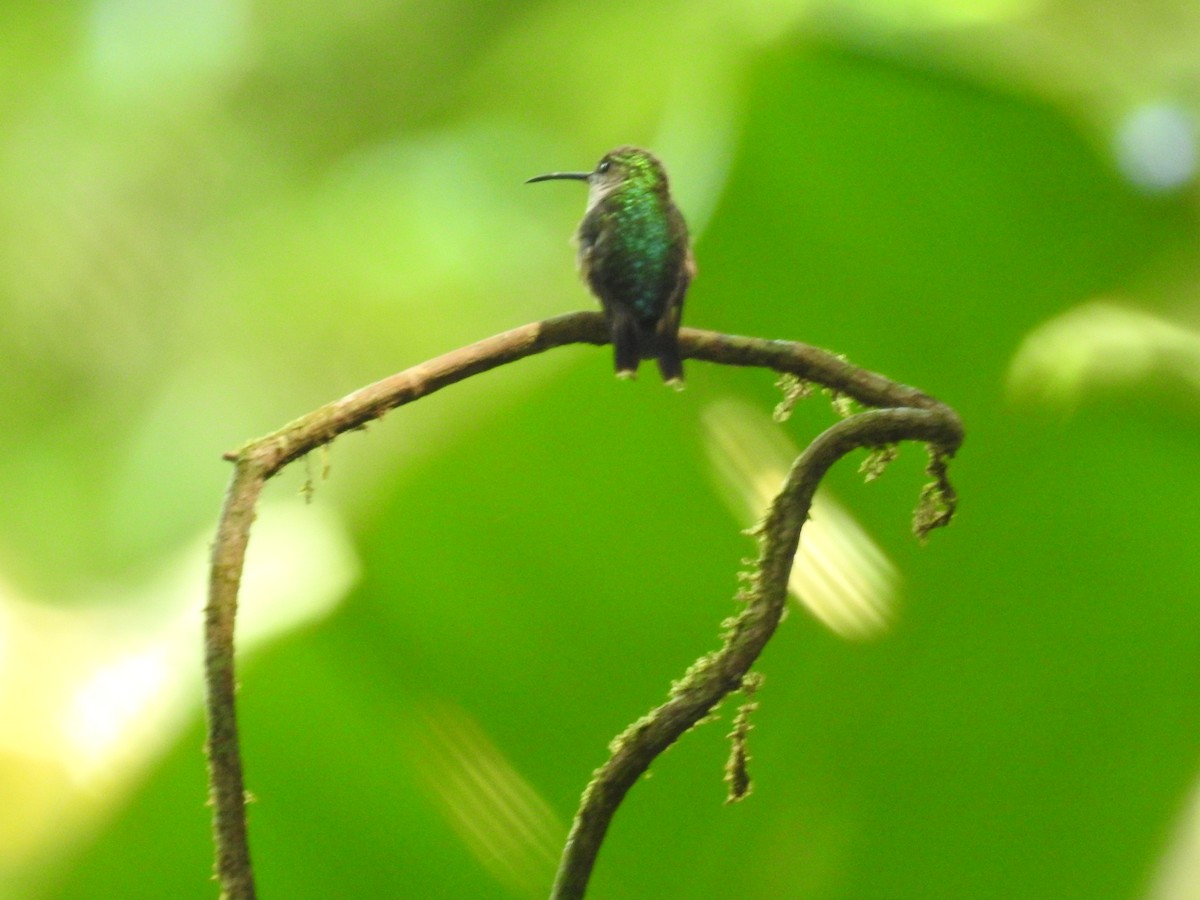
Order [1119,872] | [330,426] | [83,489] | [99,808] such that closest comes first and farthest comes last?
[330,426]
[1119,872]
[99,808]
[83,489]

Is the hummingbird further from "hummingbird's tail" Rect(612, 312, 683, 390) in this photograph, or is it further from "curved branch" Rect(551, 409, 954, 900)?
"curved branch" Rect(551, 409, 954, 900)

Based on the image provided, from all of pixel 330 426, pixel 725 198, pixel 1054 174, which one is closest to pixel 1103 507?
pixel 1054 174

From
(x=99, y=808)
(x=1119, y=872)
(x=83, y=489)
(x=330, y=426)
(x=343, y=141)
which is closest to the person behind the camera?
(x=330, y=426)

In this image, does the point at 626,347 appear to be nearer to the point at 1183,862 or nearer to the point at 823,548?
the point at 823,548

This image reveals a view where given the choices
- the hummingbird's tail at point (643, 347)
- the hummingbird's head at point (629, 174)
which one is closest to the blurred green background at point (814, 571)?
the hummingbird's head at point (629, 174)

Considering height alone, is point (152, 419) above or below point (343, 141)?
below

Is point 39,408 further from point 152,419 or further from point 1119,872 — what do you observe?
point 1119,872

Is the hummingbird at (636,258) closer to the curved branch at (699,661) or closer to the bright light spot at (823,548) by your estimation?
the curved branch at (699,661)
